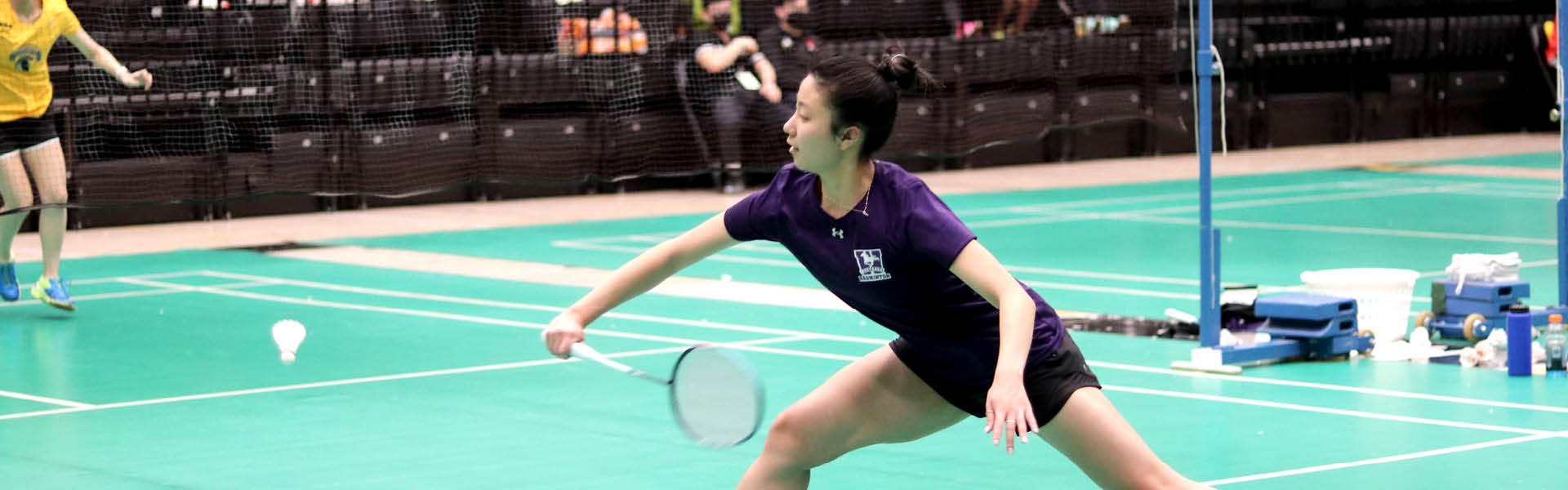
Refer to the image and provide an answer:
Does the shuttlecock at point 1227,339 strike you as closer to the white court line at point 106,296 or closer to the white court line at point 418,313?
the white court line at point 418,313

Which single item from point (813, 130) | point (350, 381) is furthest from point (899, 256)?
point (350, 381)

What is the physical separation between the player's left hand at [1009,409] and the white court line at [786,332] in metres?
4.99

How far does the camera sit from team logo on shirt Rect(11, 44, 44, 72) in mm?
12148

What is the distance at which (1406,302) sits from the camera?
34.3ft

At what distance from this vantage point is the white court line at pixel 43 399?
9.30 metres

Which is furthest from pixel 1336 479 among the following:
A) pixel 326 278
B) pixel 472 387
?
pixel 326 278

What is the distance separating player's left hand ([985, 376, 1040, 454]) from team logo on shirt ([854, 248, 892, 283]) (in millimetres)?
503

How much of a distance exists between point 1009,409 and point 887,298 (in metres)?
0.63

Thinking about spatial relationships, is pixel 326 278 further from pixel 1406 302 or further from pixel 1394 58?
pixel 1394 58

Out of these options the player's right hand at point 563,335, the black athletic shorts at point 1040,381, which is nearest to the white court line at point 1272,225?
the black athletic shorts at point 1040,381

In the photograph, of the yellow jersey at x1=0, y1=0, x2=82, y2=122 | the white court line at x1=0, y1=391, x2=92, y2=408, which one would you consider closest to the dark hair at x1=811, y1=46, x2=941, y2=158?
the white court line at x1=0, y1=391, x2=92, y2=408

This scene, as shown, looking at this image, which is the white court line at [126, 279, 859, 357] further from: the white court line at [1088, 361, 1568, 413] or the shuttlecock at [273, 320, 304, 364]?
the shuttlecock at [273, 320, 304, 364]

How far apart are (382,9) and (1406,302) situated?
10.9m

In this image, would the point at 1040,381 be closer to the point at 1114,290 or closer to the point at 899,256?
the point at 899,256
